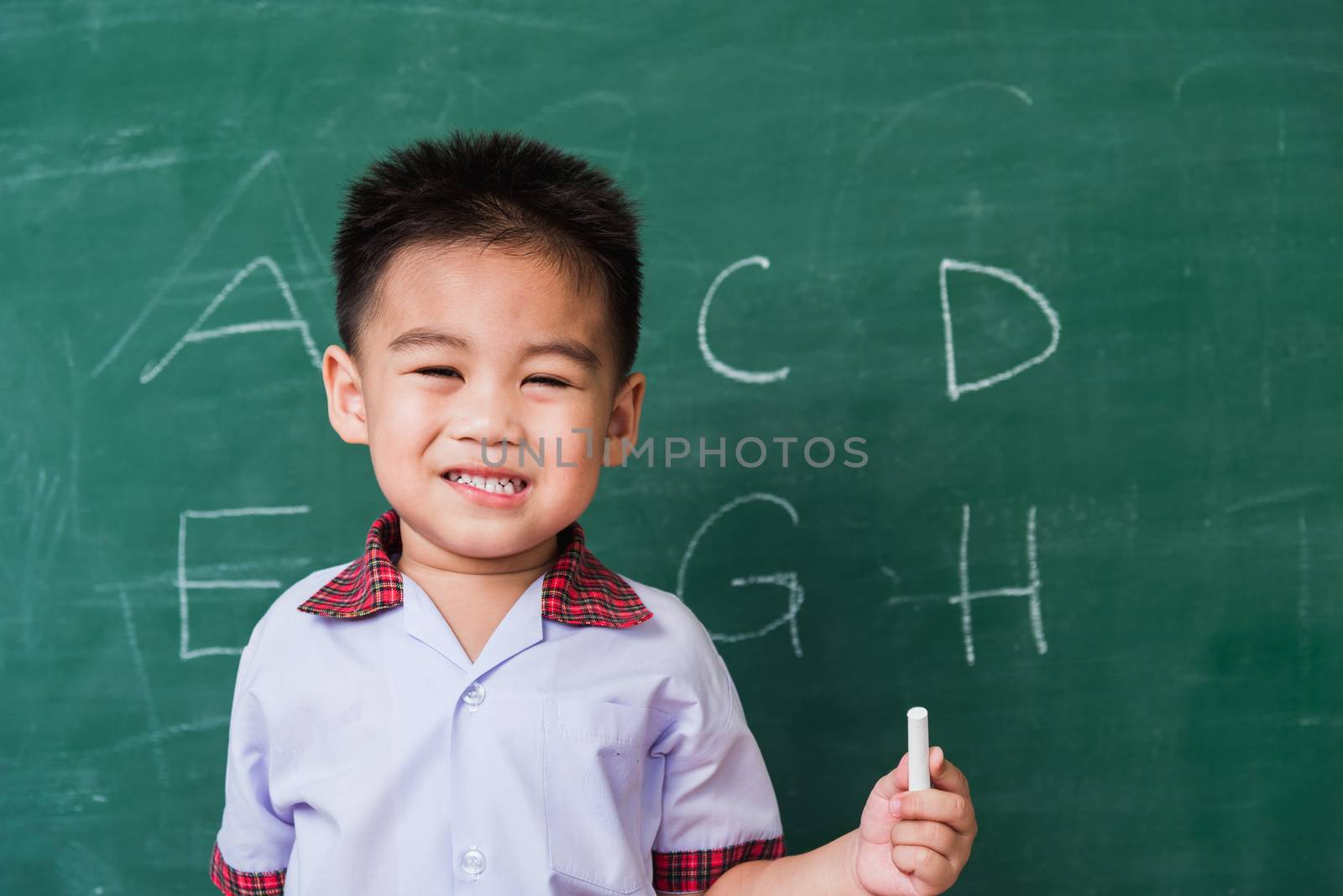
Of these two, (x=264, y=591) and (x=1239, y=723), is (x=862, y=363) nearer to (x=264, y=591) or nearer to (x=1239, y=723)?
(x=1239, y=723)

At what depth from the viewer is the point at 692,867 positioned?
0.85 metres

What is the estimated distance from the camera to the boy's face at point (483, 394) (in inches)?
30.3

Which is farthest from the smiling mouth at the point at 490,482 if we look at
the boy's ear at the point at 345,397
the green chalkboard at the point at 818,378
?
the green chalkboard at the point at 818,378

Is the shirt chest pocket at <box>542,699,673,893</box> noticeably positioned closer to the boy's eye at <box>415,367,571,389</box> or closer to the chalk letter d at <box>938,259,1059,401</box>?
the boy's eye at <box>415,367,571,389</box>

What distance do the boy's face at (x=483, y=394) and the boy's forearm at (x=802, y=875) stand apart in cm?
32

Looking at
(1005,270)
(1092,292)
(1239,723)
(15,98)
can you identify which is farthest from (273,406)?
(1239,723)

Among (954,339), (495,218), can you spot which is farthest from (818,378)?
(495,218)

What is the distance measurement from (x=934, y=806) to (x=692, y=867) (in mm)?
237

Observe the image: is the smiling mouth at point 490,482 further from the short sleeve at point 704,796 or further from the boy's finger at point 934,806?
the boy's finger at point 934,806

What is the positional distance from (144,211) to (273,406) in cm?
29

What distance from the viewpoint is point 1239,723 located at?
1.31 meters

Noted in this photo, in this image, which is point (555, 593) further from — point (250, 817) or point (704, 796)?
point (250, 817)

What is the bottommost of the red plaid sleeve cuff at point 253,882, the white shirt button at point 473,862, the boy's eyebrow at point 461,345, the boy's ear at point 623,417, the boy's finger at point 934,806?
the red plaid sleeve cuff at point 253,882

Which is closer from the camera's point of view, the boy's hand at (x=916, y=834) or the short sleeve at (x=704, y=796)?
the boy's hand at (x=916, y=834)
